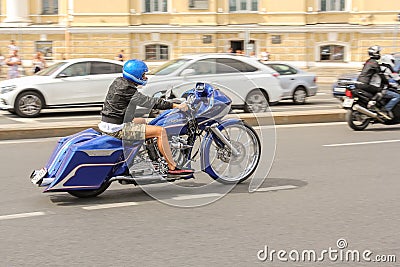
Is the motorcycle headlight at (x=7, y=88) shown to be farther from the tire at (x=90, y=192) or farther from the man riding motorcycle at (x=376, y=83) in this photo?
the tire at (x=90, y=192)

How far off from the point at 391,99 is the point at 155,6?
2378 cm

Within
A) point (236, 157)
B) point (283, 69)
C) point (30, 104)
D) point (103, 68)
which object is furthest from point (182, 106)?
point (283, 69)

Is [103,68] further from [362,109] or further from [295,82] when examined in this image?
[362,109]

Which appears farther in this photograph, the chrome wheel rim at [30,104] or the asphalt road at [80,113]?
the chrome wheel rim at [30,104]

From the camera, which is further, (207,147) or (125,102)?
(207,147)

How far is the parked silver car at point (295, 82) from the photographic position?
21.7 meters

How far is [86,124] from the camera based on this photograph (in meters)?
13.9

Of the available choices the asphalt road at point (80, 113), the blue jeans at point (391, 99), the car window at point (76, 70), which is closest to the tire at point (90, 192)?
the blue jeans at point (391, 99)

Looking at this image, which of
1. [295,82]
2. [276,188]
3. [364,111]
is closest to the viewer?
[276,188]

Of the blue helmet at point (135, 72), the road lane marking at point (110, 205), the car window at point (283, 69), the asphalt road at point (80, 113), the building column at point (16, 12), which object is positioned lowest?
the asphalt road at point (80, 113)

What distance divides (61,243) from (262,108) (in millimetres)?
3287

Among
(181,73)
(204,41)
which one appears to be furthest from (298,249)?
(204,41)

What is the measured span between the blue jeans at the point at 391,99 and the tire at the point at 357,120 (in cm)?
48

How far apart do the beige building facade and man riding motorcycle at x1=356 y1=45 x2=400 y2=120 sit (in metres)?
21.3
